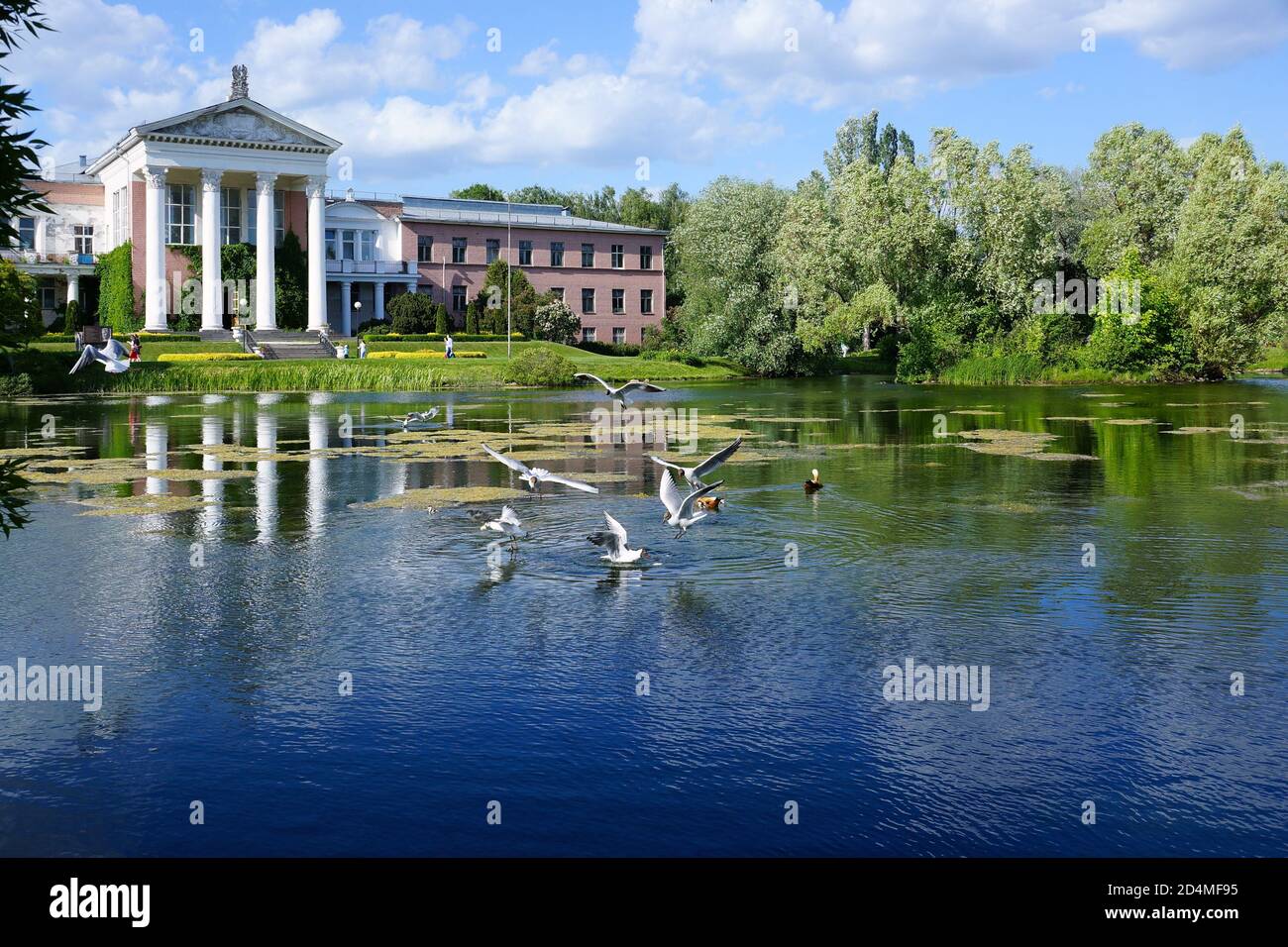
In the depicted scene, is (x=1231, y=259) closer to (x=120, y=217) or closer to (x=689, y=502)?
(x=689, y=502)

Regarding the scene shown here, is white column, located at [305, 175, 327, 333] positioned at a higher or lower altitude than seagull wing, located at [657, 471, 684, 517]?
higher

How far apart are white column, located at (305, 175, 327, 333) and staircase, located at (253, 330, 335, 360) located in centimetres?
401

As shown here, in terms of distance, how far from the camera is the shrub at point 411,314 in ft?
281

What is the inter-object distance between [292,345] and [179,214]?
14333 mm

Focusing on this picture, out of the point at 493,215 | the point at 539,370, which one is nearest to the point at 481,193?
the point at 493,215

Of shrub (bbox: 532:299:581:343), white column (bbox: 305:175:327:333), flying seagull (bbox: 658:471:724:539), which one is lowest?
flying seagull (bbox: 658:471:724:539)

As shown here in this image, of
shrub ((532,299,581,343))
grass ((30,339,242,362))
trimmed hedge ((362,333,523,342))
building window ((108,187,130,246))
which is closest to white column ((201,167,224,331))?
grass ((30,339,242,362))

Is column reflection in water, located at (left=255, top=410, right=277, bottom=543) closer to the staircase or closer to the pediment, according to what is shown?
the staircase

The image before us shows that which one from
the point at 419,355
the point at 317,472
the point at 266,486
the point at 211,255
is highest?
the point at 211,255

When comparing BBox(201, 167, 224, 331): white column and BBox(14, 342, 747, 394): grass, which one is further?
BBox(201, 167, 224, 331): white column

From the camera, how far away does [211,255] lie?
260 ft

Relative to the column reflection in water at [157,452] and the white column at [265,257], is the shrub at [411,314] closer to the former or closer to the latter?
the white column at [265,257]

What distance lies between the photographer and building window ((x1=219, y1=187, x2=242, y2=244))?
83.6 meters
